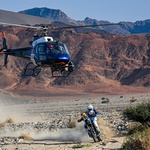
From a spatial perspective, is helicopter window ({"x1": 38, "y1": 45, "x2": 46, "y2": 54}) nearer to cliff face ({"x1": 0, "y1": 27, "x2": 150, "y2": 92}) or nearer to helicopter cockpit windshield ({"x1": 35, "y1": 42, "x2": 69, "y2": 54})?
helicopter cockpit windshield ({"x1": 35, "y1": 42, "x2": 69, "y2": 54})

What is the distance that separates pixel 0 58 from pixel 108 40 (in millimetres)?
32266

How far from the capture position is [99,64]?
119312mm

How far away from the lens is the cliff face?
372 ft

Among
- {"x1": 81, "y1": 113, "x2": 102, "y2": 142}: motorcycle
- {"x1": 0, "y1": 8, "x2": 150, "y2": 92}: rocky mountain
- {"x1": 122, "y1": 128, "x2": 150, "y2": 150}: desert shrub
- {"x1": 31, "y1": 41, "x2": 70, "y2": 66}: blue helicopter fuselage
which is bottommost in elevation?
{"x1": 0, "y1": 8, "x2": 150, "y2": 92}: rocky mountain

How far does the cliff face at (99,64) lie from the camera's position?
113500 millimetres

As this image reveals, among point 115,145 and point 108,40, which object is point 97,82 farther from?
point 115,145

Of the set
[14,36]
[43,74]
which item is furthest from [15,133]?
[14,36]

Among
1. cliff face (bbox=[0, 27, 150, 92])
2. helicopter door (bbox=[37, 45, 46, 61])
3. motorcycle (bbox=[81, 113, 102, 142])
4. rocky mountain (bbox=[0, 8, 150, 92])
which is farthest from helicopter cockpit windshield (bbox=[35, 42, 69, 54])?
cliff face (bbox=[0, 27, 150, 92])

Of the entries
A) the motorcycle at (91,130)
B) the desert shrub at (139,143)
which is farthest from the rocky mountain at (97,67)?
the desert shrub at (139,143)

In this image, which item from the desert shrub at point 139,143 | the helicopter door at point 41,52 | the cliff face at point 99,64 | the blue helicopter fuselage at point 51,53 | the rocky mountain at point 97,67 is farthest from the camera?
the cliff face at point 99,64

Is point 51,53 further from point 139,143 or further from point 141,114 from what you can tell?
point 139,143

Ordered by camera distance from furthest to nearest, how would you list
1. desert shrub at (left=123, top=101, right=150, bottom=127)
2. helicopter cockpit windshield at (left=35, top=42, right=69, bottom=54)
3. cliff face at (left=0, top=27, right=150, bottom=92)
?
cliff face at (left=0, top=27, right=150, bottom=92) < helicopter cockpit windshield at (left=35, top=42, right=69, bottom=54) < desert shrub at (left=123, top=101, right=150, bottom=127)

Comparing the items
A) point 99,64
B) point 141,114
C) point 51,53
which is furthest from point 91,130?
point 99,64

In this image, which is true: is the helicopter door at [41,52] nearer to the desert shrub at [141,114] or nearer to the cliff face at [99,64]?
the desert shrub at [141,114]
